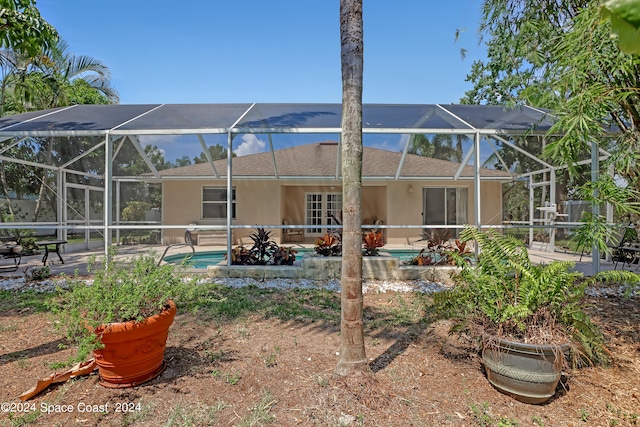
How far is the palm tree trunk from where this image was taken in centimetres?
299

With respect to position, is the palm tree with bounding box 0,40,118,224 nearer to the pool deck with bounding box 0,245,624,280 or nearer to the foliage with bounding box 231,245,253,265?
the pool deck with bounding box 0,245,624,280

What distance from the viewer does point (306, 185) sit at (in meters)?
14.1

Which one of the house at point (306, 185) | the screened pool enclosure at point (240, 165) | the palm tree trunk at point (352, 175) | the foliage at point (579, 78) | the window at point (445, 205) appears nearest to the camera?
the palm tree trunk at point (352, 175)

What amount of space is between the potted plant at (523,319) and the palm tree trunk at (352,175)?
115 cm

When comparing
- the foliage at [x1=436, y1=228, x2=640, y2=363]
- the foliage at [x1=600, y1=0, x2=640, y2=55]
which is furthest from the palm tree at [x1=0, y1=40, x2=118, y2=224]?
the foliage at [x1=600, y1=0, x2=640, y2=55]

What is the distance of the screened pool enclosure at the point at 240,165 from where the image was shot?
7215mm

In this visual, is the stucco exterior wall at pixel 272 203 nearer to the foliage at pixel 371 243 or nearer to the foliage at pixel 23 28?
the foliage at pixel 371 243

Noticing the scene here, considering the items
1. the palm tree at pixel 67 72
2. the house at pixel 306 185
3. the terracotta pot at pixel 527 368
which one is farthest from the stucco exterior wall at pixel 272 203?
the terracotta pot at pixel 527 368

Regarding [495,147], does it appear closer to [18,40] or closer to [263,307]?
[263,307]

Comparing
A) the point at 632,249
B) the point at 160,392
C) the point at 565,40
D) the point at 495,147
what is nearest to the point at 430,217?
the point at 495,147

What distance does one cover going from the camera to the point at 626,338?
14.5ft

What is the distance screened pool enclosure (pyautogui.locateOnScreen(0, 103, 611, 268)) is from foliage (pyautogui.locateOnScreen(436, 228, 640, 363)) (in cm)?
320

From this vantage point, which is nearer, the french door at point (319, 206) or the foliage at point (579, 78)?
the foliage at point (579, 78)

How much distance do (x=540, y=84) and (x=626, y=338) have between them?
11.7ft
